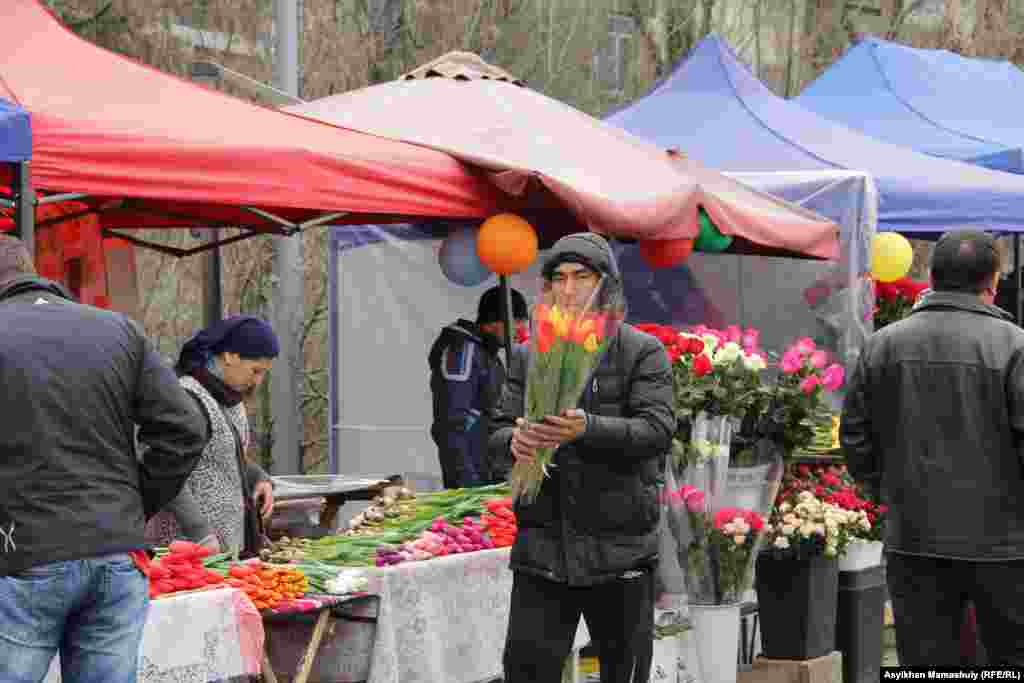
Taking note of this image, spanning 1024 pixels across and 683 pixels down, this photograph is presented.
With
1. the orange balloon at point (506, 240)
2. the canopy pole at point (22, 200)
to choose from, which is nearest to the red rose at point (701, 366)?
the orange balloon at point (506, 240)

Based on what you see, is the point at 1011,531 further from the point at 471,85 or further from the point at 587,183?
the point at 471,85

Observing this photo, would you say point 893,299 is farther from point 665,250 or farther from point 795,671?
point 795,671

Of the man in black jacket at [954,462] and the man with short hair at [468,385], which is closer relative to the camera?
the man in black jacket at [954,462]

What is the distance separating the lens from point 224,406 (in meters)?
6.18

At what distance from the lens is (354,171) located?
6.89 metres

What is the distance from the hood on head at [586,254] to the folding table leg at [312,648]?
1.47m

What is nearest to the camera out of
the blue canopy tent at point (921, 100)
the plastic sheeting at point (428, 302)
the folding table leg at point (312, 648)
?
the folding table leg at point (312, 648)

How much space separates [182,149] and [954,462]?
9.56 ft

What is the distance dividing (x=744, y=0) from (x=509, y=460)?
1811 cm

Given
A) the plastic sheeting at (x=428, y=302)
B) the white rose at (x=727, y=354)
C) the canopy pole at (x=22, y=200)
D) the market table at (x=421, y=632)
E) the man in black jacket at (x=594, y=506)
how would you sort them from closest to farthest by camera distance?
the man in black jacket at (x=594, y=506) → the canopy pole at (x=22, y=200) → the market table at (x=421, y=632) → the white rose at (x=727, y=354) → the plastic sheeting at (x=428, y=302)

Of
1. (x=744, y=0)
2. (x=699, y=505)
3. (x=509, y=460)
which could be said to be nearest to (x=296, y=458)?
(x=699, y=505)

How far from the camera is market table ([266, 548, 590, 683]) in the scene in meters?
5.88

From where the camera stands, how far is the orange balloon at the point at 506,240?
25.3 ft

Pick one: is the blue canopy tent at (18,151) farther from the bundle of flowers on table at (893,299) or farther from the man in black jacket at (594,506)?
the bundle of flowers on table at (893,299)
